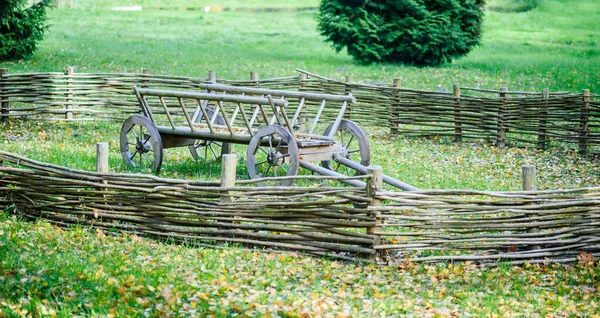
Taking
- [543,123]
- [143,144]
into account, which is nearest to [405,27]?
[543,123]

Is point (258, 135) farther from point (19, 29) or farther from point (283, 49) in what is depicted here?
point (283, 49)

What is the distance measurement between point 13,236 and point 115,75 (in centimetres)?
774

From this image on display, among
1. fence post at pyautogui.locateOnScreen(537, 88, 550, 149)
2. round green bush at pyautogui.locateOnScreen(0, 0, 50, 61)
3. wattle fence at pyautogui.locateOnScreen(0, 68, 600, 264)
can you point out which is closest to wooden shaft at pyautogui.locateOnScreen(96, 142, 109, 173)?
wattle fence at pyautogui.locateOnScreen(0, 68, 600, 264)

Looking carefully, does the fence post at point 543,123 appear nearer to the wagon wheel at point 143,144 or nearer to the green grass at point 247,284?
the wagon wheel at point 143,144

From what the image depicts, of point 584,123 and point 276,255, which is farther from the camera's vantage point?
point 584,123

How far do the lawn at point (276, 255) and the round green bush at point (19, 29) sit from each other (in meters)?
0.41

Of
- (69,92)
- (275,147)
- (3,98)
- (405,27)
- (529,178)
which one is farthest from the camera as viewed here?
(405,27)

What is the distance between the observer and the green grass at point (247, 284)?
5652mm

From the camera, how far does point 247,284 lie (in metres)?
6.14

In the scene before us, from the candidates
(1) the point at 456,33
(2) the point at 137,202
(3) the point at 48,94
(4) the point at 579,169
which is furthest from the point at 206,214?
(1) the point at 456,33

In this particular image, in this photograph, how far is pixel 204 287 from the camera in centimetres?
595

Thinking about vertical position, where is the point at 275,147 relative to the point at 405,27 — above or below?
below

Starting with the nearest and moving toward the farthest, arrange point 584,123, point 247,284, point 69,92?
point 247,284 < point 584,123 < point 69,92

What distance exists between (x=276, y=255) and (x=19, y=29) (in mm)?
14727
